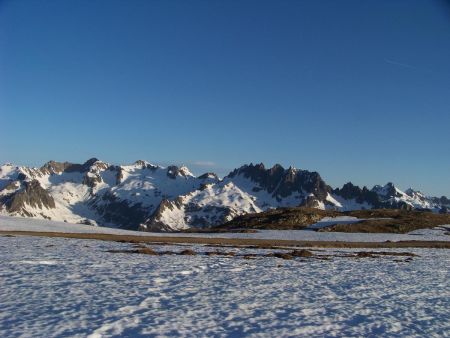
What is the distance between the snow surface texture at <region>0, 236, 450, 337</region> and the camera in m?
15.3

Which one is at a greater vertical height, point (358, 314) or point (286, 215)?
point (286, 215)

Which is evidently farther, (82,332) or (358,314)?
(358,314)

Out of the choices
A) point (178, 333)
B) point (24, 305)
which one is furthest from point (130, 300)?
point (178, 333)

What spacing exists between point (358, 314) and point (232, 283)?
8148 mm

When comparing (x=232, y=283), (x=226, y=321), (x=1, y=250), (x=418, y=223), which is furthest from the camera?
(x=418, y=223)

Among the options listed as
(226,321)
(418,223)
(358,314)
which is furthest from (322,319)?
(418,223)

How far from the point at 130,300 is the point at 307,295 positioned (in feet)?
26.9

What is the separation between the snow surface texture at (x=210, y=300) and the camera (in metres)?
15.3

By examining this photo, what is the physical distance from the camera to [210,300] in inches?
775

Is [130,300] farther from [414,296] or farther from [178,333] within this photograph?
[414,296]

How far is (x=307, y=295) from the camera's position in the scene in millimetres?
21703

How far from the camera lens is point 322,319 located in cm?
1686

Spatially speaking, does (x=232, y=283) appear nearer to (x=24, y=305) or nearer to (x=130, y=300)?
(x=130, y=300)

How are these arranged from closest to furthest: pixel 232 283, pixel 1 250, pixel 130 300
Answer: pixel 130 300 → pixel 232 283 → pixel 1 250
